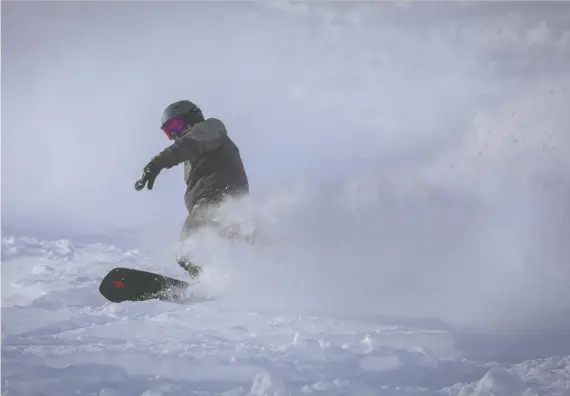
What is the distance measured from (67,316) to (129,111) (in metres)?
0.92

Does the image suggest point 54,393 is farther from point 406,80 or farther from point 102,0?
point 406,80

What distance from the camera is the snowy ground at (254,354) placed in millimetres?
2547

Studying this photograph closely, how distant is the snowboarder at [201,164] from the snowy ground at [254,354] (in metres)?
0.35

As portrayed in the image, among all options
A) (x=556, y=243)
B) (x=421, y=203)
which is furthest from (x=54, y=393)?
(x=556, y=243)

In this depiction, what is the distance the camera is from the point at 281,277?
8.50 ft

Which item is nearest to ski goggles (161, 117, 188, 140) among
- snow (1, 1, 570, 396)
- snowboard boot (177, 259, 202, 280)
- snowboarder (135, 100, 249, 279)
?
snowboarder (135, 100, 249, 279)

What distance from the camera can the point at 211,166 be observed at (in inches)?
93.6

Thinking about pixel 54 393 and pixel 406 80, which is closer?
pixel 54 393

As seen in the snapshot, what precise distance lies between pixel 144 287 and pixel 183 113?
682 mm

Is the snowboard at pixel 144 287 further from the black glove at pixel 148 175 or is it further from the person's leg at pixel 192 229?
the black glove at pixel 148 175

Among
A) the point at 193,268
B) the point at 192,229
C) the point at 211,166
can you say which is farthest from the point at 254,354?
the point at 211,166

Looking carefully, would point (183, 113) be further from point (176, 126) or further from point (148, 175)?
point (148, 175)

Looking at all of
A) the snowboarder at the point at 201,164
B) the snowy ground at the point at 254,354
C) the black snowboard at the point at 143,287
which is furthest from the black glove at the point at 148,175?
the snowy ground at the point at 254,354

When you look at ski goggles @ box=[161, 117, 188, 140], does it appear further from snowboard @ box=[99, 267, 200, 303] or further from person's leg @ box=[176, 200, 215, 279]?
→ snowboard @ box=[99, 267, 200, 303]
